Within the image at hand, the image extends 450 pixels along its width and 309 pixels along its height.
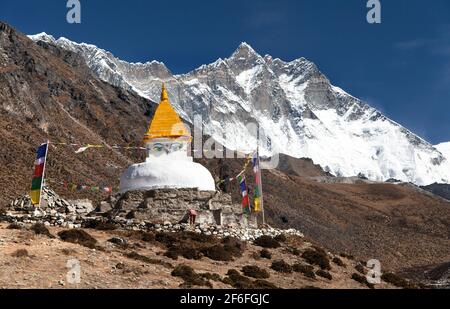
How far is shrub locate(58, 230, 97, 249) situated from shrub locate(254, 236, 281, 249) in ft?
28.3

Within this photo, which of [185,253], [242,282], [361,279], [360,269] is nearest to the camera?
[242,282]

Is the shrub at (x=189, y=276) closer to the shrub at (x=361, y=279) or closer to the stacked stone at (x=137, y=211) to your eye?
the stacked stone at (x=137, y=211)

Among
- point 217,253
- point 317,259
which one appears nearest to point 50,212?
point 217,253

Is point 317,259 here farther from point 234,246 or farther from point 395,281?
point 395,281

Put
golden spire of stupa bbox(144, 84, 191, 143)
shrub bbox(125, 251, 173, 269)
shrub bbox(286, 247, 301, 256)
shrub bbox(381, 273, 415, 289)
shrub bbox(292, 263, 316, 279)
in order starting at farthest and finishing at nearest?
1. golden spire of stupa bbox(144, 84, 191, 143)
2. shrub bbox(381, 273, 415, 289)
3. shrub bbox(286, 247, 301, 256)
4. shrub bbox(292, 263, 316, 279)
5. shrub bbox(125, 251, 173, 269)

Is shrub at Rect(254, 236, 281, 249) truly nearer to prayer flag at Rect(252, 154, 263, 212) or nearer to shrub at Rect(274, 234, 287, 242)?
shrub at Rect(274, 234, 287, 242)

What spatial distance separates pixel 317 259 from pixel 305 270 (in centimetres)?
247

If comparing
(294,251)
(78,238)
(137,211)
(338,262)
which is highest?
(137,211)

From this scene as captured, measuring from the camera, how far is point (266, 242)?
3247 cm

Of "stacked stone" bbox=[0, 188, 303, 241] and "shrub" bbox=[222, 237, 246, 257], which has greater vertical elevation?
"stacked stone" bbox=[0, 188, 303, 241]

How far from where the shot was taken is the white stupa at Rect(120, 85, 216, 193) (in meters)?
34.5

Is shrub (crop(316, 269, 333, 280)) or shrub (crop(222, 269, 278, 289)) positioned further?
shrub (crop(316, 269, 333, 280))

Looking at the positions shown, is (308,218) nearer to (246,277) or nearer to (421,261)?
(421,261)

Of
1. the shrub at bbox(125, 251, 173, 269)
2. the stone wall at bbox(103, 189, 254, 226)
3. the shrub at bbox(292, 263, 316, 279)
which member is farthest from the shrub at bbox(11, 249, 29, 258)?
the shrub at bbox(292, 263, 316, 279)
